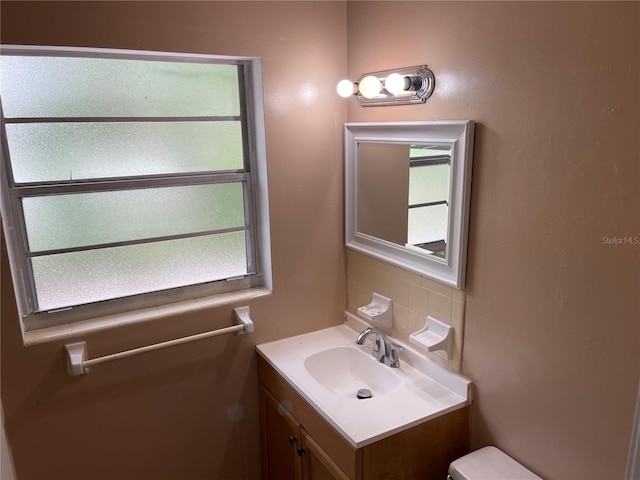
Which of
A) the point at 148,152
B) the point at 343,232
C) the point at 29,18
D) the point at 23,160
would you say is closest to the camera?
the point at 29,18

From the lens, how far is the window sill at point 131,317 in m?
1.75

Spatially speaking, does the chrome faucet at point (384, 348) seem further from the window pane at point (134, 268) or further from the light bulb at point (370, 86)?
the light bulb at point (370, 86)

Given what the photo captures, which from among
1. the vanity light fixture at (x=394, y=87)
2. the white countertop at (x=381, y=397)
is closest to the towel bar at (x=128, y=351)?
the white countertop at (x=381, y=397)

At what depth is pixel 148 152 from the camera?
190cm

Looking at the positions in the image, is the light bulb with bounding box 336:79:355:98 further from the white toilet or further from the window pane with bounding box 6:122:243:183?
the white toilet

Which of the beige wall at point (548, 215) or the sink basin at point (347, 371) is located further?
the sink basin at point (347, 371)

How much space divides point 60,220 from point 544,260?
1706mm

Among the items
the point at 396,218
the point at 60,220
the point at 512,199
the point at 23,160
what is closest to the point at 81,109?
the point at 23,160

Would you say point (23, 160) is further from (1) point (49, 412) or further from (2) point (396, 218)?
(2) point (396, 218)

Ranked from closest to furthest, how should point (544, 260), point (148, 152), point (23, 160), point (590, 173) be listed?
point (590, 173)
point (544, 260)
point (23, 160)
point (148, 152)

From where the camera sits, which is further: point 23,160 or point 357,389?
point 357,389

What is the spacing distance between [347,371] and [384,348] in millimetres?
247

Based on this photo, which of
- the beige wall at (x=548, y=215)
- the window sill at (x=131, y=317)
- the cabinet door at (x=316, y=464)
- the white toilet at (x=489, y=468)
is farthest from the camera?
the window sill at (x=131, y=317)

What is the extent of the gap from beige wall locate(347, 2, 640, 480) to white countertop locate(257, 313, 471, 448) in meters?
0.14
